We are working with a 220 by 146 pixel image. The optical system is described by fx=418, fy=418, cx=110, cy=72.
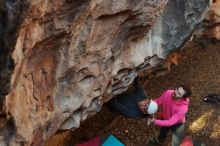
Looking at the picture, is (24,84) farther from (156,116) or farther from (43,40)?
(156,116)

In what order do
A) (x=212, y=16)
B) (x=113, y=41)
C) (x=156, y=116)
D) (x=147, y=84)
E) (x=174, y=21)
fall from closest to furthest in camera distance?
(x=113, y=41) < (x=174, y=21) < (x=156, y=116) < (x=147, y=84) < (x=212, y=16)

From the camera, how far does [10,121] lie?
4227mm

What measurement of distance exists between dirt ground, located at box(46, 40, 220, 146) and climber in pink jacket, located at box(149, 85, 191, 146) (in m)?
0.71

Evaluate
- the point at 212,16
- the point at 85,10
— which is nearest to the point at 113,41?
the point at 85,10

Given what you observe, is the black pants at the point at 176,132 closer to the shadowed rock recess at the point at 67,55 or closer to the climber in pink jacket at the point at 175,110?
the climber in pink jacket at the point at 175,110

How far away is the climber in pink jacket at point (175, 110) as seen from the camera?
5.93 metres

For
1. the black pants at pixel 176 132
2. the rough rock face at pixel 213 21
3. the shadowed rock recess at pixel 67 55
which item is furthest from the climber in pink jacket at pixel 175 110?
the rough rock face at pixel 213 21

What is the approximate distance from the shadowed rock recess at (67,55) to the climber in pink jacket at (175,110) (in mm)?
637

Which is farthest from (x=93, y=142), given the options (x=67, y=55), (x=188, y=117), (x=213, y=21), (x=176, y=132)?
(x=213, y=21)

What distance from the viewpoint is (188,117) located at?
25.0ft

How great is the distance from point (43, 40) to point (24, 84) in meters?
0.50

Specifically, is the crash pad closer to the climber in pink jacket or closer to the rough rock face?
the climber in pink jacket

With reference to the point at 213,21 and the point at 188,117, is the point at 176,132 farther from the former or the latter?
the point at 213,21

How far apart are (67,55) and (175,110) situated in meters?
2.13
